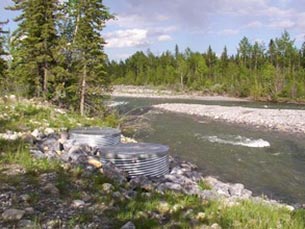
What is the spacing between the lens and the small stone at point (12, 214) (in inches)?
174

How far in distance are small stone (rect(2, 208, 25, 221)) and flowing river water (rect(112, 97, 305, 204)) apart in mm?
6770

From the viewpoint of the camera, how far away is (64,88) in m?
20.1

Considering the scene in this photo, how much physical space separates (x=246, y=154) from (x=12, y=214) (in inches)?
465

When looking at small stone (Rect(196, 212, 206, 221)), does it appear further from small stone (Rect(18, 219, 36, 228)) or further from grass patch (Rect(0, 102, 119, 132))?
grass patch (Rect(0, 102, 119, 132))

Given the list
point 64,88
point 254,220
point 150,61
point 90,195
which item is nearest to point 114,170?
point 90,195

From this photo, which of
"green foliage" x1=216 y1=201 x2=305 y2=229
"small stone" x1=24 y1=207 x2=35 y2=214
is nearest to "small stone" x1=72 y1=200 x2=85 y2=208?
"small stone" x1=24 y1=207 x2=35 y2=214

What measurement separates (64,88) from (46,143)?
463 inches

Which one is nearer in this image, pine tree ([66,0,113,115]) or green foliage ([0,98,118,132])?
green foliage ([0,98,118,132])

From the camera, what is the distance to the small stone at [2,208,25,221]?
441 centimetres

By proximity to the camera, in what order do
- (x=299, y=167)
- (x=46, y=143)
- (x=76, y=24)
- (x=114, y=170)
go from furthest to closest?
1. (x=76, y=24)
2. (x=299, y=167)
3. (x=46, y=143)
4. (x=114, y=170)

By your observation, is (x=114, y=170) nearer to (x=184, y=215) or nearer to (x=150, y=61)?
(x=184, y=215)

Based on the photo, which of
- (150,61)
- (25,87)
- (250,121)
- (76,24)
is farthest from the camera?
(150,61)

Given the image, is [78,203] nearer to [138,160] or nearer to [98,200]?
[98,200]

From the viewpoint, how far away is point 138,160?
758 cm
